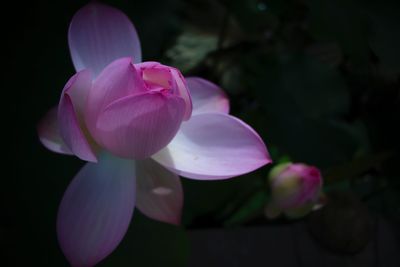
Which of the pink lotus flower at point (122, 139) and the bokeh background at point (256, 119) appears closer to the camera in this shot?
the pink lotus flower at point (122, 139)

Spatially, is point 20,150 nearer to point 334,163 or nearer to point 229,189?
point 229,189

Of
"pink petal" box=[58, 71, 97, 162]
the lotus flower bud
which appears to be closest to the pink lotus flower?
"pink petal" box=[58, 71, 97, 162]

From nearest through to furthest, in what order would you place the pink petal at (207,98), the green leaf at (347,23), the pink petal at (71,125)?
the pink petal at (71,125)
the pink petal at (207,98)
the green leaf at (347,23)

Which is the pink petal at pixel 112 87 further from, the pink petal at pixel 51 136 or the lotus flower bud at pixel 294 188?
the lotus flower bud at pixel 294 188

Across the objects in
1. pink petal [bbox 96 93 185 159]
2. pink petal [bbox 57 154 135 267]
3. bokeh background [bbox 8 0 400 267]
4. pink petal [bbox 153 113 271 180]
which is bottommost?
bokeh background [bbox 8 0 400 267]

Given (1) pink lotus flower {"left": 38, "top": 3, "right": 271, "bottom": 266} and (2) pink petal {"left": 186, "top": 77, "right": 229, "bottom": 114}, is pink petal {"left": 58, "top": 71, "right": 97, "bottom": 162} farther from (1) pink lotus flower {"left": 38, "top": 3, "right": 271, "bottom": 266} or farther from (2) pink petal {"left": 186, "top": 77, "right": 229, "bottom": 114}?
(2) pink petal {"left": 186, "top": 77, "right": 229, "bottom": 114}

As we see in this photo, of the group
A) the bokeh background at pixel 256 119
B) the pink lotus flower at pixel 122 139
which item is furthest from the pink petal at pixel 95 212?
the bokeh background at pixel 256 119
